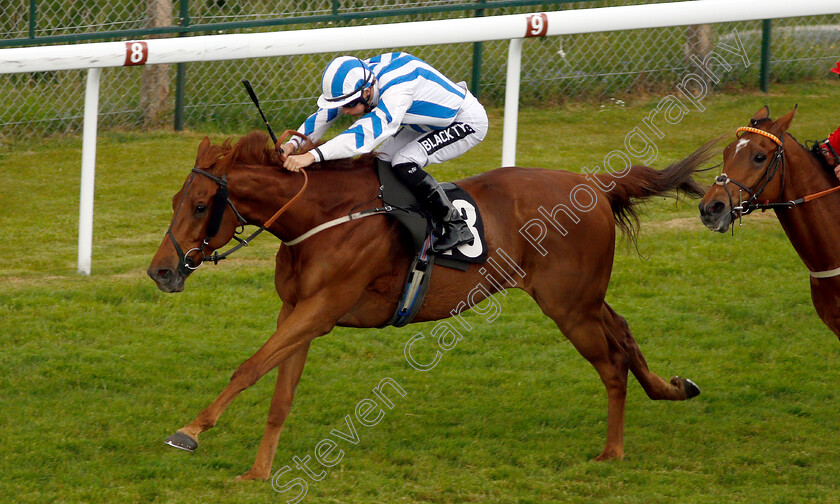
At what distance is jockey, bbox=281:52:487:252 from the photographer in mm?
4527

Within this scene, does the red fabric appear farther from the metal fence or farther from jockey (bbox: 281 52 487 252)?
the metal fence

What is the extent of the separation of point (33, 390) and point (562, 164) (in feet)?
15.9

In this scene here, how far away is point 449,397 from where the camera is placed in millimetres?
5648

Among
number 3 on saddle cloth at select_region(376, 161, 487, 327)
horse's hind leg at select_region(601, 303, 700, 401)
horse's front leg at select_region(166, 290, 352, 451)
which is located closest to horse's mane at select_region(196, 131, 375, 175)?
number 3 on saddle cloth at select_region(376, 161, 487, 327)

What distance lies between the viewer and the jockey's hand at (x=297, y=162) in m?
4.51

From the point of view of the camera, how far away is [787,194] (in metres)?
4.79

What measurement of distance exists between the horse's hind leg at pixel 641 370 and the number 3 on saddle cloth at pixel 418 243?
2.81 feet

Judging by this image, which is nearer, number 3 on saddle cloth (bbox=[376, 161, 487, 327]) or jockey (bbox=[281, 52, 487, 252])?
jockey (bbox=[281, 52, 487, 252])

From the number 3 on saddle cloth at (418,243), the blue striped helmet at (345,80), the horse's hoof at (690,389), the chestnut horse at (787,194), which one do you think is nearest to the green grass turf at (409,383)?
the horse's hoof at (690,389)

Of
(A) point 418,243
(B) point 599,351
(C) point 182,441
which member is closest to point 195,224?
(C) point 182,441

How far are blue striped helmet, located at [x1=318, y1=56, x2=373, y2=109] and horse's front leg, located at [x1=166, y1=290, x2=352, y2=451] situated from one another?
2.73 ft

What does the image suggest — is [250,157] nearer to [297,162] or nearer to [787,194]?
[297,162]

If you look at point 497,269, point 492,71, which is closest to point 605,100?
point 492,71

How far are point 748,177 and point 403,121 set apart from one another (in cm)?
154
